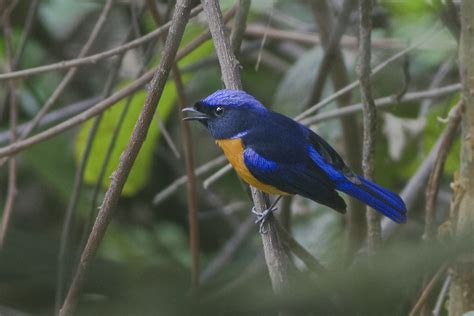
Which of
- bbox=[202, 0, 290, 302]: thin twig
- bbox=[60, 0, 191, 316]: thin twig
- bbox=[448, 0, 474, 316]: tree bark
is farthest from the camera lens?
bbox=[448, 0, 474, 316]: tree bark

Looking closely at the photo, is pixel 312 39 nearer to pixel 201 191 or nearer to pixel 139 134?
pixel 201 191

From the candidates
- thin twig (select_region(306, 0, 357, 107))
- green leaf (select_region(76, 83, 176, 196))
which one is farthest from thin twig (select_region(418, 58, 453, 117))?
green leaf (select_region(76, 83, 176, 196))

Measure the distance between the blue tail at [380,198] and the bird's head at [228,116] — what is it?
0.48 meters

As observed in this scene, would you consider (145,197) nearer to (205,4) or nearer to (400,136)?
(400,136)

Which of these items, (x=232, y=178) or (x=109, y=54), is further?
(x=232, y=178)

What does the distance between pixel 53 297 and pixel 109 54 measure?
2136 millimetres

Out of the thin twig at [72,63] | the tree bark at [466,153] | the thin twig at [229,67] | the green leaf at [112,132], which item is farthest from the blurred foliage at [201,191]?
the thin twig at [72,63]

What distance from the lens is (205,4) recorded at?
88.7 inches

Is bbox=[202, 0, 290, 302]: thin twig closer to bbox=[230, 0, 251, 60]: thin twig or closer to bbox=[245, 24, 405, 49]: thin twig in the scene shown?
bbox=[230, 0, 251, 60]: thin twig

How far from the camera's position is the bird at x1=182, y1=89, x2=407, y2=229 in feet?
9.08

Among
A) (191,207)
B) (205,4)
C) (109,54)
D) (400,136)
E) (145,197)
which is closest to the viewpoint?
(205,4)

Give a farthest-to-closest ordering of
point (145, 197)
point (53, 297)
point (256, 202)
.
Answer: point (145, 197), point (256, 202), point (53, 297)

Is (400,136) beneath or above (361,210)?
above

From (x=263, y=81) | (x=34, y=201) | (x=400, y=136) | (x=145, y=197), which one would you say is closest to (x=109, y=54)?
(x=400, y=136)
